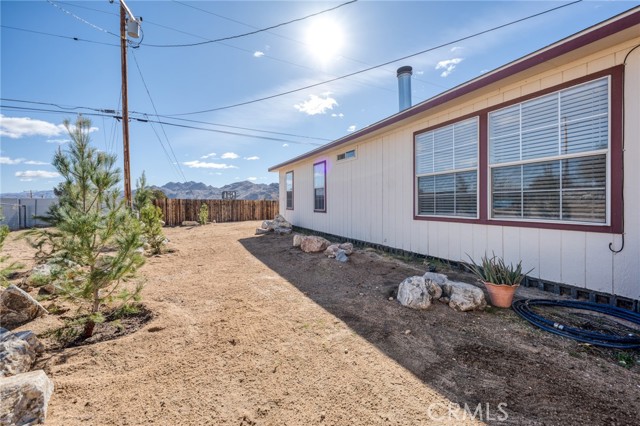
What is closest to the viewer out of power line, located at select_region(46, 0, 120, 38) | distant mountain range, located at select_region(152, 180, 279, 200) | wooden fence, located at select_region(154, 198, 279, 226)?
power line, located at select_region(46, 0, 120, 38)

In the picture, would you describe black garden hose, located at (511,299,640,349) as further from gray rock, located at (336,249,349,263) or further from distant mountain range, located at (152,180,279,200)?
distant mountain range, located at (152,180,279,200)

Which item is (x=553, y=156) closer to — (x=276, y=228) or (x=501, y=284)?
(x=501, y=284)

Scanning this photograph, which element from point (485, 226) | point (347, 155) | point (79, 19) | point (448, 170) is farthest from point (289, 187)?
point (485, 226)

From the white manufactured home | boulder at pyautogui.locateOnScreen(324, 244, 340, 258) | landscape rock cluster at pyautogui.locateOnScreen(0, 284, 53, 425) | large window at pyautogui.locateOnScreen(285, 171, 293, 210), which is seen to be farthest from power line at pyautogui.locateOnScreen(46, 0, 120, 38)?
the white manufactured home

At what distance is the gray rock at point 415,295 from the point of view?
125 inches

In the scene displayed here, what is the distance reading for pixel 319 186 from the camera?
9617 mm

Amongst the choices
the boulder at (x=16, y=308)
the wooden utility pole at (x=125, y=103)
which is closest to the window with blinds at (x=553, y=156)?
the boulder at (x=16, y=308)

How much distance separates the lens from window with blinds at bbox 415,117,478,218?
455cm

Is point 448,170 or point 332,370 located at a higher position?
point 448,170

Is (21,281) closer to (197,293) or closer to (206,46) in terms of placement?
(197,293)

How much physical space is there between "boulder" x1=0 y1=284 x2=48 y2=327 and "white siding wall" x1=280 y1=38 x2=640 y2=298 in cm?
590

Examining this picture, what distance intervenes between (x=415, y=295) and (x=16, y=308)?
4.45 m

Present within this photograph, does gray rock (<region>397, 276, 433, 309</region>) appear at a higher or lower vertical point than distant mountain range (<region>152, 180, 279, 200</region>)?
lower

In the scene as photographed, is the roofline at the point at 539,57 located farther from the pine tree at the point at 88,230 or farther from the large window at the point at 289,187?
the large window at the point at 289,187
